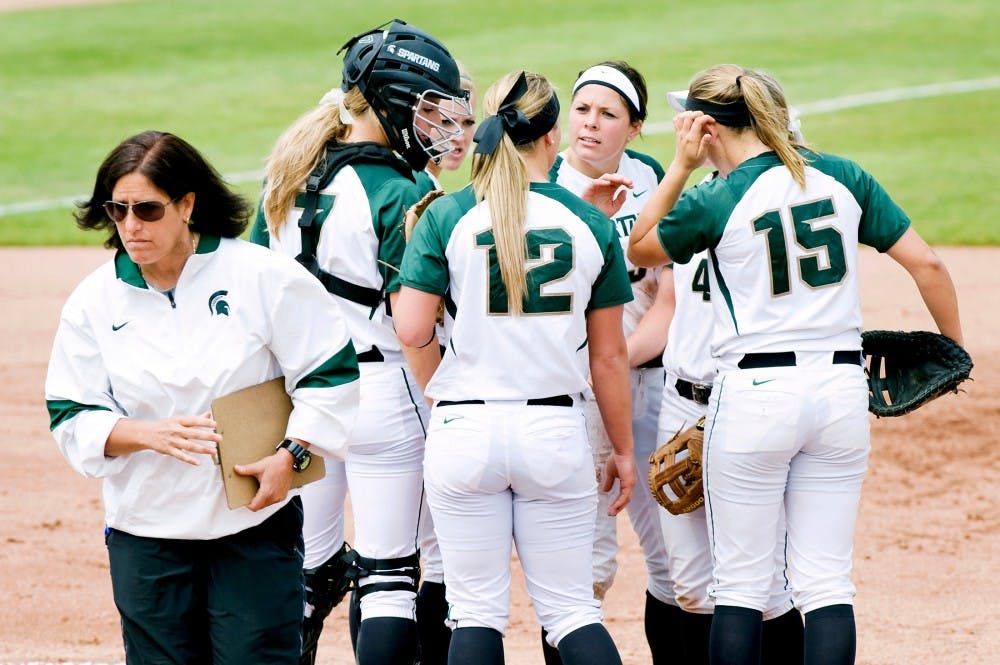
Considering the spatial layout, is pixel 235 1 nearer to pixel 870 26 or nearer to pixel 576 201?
pixel 870 26

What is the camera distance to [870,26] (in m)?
23.1

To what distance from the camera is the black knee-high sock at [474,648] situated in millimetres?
3658

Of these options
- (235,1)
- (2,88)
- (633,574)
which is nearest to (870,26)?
(235,1)

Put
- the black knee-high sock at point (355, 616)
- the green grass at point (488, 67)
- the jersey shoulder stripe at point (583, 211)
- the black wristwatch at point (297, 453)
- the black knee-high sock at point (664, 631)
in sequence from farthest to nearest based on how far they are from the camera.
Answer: the green grass at point (488, 67), the black knee-high sock at point (664, 631), the black knee-high sock at point (355, 616), the jersey shoulder stripe at point (583, 211), the black wristwatch at point (297, 453)

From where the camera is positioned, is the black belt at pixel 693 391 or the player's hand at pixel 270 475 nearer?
the player's hand at pixel 270 475

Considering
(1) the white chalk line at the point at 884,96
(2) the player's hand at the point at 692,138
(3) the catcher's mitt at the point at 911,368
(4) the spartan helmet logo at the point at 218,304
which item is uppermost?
(1) the white chalk line at the point at 884,96

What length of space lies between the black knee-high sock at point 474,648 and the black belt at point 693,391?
97cm

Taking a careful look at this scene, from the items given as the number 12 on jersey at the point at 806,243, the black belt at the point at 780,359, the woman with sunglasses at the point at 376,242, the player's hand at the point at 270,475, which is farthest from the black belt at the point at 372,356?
the number 12 on jersey at the point at 806,243

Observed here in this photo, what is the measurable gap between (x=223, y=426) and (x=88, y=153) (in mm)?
14833

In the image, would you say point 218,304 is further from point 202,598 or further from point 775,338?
point 775,338

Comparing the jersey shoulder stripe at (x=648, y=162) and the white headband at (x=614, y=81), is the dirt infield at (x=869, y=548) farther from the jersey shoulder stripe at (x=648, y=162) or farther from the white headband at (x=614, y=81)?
the white headband at (x=614, y=81)

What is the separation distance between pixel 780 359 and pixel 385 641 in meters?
1.39

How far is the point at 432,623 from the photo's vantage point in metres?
4.42

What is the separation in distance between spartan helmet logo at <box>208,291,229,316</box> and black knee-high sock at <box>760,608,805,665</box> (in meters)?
1.93
